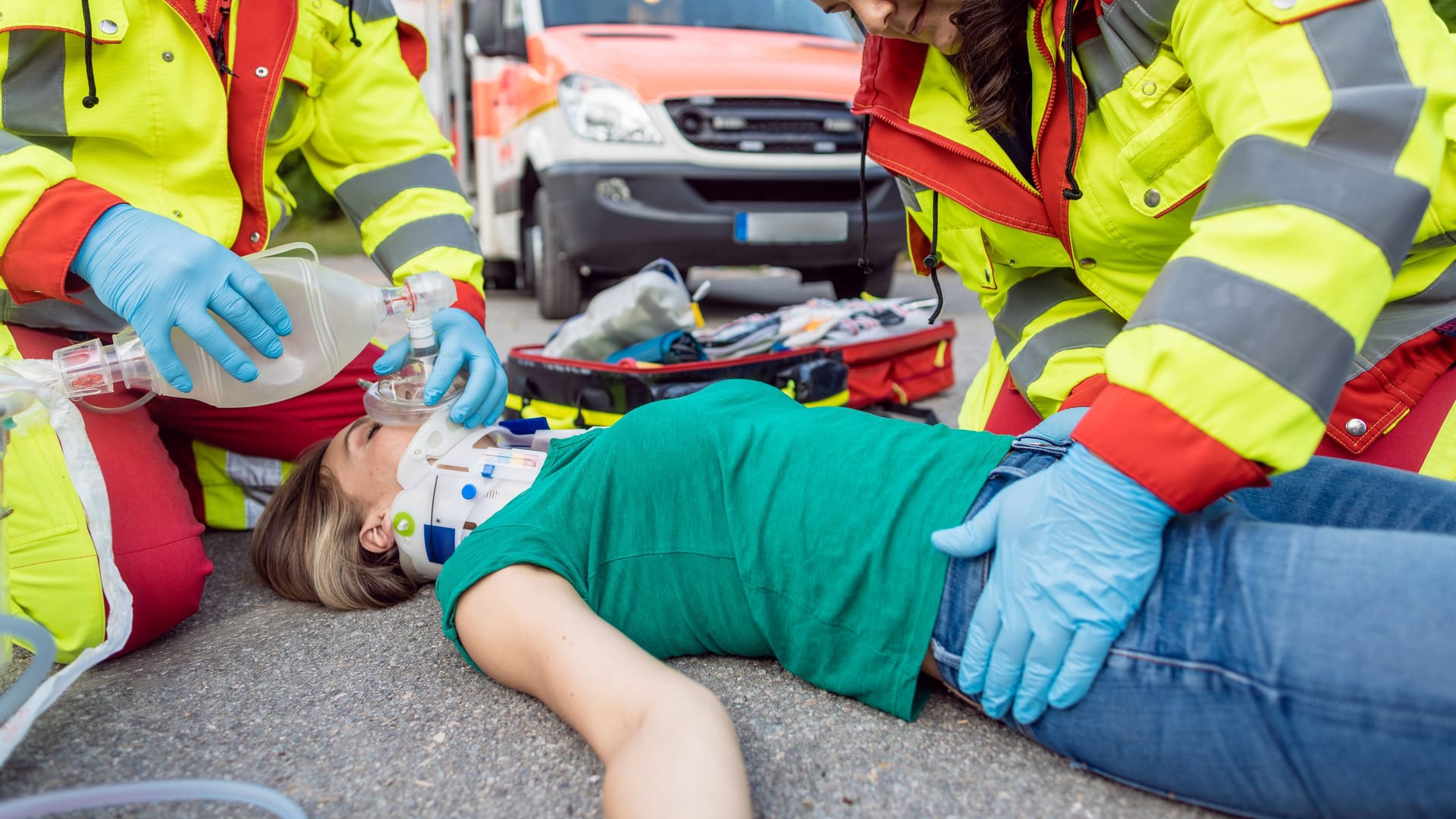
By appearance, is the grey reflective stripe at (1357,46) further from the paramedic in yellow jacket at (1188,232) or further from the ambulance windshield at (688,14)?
the ambulance windshield at (688,14)

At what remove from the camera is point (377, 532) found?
6.27 ft

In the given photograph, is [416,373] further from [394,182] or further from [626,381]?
[626,381]

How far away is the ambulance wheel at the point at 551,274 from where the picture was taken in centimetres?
541

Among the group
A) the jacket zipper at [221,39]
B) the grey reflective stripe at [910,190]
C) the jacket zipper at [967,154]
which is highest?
the jacket zipper at [221,39]

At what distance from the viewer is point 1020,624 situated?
1246mm

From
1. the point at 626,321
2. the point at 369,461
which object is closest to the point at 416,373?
the point at 369,461

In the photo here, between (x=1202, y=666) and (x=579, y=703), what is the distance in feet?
2.44

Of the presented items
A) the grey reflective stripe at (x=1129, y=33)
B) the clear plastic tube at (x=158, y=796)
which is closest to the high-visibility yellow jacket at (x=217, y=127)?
the clear plastic tube at (x=158, y=796)

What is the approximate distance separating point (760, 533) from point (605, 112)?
382 centimetres

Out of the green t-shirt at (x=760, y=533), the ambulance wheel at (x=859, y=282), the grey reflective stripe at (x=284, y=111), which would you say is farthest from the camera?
the ambulance wheel at (x=859, y=282)

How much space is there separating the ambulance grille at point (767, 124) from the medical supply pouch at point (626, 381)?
195 centimetres

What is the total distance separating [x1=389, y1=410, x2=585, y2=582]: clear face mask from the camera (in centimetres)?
181

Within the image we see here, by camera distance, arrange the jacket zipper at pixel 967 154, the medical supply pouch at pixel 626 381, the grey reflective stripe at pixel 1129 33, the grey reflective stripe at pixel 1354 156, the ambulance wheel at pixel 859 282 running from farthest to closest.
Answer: the ambulance wheel at pixel 859 282, the medical supply pouch at pixel 626 381, the jacket zipper at pixel 967 154, the grey reflective stripe at pixel 1129 33, the grey reflective stripe at pixel 1354 156

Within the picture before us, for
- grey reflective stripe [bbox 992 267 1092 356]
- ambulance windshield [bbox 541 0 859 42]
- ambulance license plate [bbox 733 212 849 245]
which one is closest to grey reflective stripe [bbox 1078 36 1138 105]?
grey reflective stripe [bbox 992 267 1092 356]
